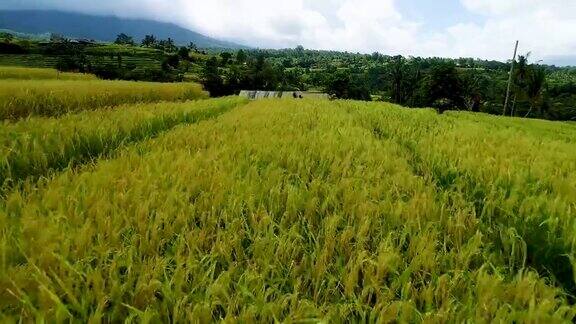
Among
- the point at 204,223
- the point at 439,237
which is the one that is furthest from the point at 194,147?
the point at 439,237

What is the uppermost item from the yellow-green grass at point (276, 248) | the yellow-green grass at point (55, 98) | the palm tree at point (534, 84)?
the palm tree at point (534, 84)

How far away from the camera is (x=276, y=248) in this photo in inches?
75.3

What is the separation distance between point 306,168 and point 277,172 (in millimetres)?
457

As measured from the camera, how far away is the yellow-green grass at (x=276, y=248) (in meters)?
1.37

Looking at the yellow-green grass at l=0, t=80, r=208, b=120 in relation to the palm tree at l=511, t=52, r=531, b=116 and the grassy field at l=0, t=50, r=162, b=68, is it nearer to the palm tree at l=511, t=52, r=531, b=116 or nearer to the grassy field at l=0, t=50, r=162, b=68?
the palm tree at l=511, t=52, r=531, b=116

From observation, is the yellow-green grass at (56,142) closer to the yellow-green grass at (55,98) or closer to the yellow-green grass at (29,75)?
the yellow-green grass at (55,98)

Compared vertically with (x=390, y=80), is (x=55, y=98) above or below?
below

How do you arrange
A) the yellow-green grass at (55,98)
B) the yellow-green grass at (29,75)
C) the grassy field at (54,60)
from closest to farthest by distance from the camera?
the yellow-green grass at (55,98), the yellow-green grass at (29,75), the grassy field at (54,60)

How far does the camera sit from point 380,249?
176 cm

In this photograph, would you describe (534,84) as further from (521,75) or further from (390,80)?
(390,80)

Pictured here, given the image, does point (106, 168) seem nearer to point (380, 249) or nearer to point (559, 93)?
point (380, 249)

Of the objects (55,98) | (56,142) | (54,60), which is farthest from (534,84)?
(54,60)

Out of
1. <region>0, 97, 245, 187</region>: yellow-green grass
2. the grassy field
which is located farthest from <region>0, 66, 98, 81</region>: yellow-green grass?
the grassy field

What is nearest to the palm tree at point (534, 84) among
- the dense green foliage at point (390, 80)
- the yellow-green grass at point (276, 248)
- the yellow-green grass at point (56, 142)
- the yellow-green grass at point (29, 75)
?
the dense green foliage at point (390, 80)
